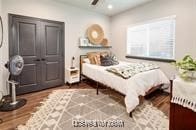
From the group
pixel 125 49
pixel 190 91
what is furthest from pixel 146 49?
pixel 190 91

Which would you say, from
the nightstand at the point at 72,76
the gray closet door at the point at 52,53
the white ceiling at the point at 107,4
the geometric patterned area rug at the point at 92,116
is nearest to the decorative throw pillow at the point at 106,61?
the nightstand at the point at 72,76

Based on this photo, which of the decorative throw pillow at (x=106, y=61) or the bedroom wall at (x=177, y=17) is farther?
the decorative throw pillow at (x=106, y=61)

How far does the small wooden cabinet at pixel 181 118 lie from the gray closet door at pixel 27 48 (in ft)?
11.5

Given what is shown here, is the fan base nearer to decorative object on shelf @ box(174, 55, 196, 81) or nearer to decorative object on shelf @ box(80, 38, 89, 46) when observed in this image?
decorative object on shelf @ box(80, 38, 89, 46)

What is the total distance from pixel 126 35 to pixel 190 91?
154 inches

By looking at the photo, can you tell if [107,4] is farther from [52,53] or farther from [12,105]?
[12,105]

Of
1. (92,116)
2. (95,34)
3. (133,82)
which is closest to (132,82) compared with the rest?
(133,82)

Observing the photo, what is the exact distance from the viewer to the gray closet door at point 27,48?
3389 millimetres

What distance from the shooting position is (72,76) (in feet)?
14.2

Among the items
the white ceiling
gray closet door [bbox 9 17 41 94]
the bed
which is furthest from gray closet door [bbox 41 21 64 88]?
the bed

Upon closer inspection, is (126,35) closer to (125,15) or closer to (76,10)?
(125,15)

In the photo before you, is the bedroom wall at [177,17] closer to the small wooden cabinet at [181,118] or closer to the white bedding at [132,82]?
the white bedding at [132,82]

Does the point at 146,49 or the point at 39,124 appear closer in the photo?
the point at 39,124

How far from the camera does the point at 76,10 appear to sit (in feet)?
15.2
